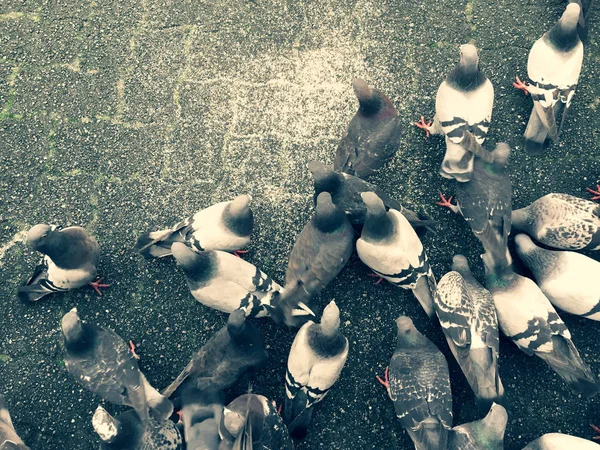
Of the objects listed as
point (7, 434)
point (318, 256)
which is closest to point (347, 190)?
point (318, 256)

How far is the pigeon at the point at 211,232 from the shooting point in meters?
3.81

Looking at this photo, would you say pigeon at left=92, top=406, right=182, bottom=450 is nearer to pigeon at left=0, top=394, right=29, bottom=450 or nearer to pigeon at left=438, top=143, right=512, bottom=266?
pigeon at left=0, top=394, right=29, bottom=450

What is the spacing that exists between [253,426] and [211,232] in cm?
137

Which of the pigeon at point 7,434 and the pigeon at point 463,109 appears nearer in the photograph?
the pigeon at point 7,434

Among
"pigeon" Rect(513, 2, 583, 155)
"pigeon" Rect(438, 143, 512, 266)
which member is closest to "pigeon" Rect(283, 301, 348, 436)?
"pigeon" Rect(438, 143, 512, 266)

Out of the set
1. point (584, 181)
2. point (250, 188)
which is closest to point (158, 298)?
point (250, 188)

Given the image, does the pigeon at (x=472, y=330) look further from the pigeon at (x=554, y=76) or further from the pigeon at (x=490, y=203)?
the pigeon at (x=554, y=76)

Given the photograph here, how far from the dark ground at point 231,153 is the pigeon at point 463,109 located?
331 mm

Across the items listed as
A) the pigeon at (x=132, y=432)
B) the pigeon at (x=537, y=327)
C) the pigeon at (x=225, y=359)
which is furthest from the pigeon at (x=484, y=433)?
the pigeon at (x=132, y=432)

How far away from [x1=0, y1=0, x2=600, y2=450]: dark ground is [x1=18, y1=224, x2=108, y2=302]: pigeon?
161 mm

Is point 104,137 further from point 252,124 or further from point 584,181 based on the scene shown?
point 584,181

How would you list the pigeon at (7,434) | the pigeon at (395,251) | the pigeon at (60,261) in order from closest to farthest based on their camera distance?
the pigeon at (7,434) → the pigeon at (395,251) → the pigeon at (60,261)

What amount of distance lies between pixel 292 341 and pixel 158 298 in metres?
1.08

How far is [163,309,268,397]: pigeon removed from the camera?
3.55 meters
